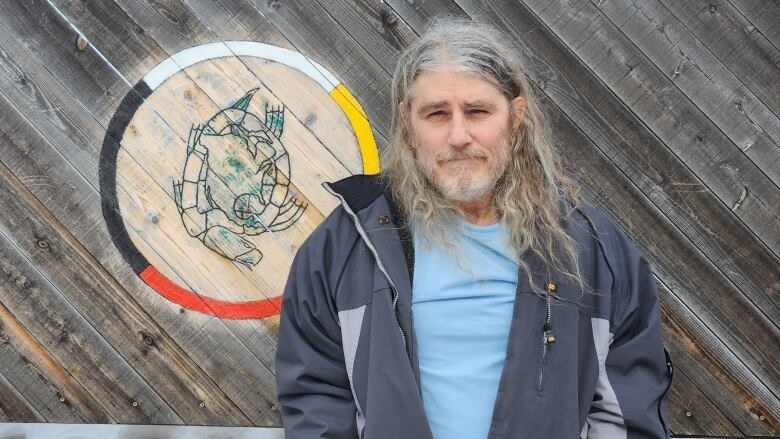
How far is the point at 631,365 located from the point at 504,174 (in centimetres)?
61

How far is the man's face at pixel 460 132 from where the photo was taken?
1.74 metres

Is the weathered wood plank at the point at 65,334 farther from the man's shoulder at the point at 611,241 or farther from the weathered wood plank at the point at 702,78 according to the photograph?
the weathered wood plank at the point at 702,78

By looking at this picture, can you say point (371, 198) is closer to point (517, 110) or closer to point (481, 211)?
point (481, 211)

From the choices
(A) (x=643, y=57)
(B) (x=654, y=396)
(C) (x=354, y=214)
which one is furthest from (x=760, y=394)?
(C) (x=354, y=214)

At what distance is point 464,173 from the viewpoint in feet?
5.73

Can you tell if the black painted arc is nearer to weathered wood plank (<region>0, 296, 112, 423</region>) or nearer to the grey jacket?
weathered wood plank (<region>0, 296, 112, 423</region>)

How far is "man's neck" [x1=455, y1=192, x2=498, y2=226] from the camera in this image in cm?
187

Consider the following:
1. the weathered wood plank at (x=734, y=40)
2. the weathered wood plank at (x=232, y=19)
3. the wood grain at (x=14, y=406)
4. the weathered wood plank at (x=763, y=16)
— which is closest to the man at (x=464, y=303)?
the weathered wood plank at (x=232, y=19)

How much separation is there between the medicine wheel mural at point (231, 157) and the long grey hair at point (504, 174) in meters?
0.59

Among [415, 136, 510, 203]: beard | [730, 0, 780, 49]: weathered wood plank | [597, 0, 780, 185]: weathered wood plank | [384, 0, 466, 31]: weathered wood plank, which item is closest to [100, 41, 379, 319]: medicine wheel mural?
[384, 0, 466, 31]: weathered wood plank

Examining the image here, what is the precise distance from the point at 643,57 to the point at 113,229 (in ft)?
6.89

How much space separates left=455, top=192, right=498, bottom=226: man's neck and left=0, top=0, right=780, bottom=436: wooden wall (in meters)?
0.75

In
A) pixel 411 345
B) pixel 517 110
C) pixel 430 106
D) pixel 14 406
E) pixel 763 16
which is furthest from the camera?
pixel 14 406

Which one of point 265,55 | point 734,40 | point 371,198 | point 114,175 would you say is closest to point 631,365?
point 371,198
